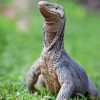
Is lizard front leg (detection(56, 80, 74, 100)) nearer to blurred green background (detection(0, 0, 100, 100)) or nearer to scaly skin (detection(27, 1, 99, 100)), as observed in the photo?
scaly skin (detection(27, 1, 99, 100))

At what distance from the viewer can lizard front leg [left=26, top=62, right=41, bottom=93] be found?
325 inches

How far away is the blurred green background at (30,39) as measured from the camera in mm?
10547

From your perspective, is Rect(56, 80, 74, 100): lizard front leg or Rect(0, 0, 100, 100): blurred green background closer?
Rect(56, 80, 74, 100): lizard front leg

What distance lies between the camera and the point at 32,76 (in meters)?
8.42

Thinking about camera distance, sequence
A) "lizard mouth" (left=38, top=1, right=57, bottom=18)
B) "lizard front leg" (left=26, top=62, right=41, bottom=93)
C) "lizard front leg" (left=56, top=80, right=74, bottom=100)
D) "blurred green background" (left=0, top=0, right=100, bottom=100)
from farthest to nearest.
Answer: "blurred green background" (left=0, top=0, right=100, bottom=100) → "lizard front leg" (left=26, top=62, right=41, bottom=93) → "lizard front leg" (left=56, top=80, right=74, bottom=100) → "lizard mouth" (left=38, top=1, right=57, bottom=18)

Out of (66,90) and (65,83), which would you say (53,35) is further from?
(66,90)

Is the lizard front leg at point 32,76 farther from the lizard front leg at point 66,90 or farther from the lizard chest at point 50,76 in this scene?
the lizard front leg at point 66,90

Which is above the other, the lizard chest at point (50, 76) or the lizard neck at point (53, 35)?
the lizard neck at point (53, 35)

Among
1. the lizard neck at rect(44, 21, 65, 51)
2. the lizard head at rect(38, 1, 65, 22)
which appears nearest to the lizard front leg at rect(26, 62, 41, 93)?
the lizard neck at rect(44, 21, 65, 51)

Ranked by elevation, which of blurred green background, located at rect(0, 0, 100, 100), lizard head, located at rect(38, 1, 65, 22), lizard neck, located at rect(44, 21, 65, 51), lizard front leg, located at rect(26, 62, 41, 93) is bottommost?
blurred green background, located at rect(0, 0, 100, 100)

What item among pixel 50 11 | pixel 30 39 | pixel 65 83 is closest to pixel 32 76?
pixel 65 83

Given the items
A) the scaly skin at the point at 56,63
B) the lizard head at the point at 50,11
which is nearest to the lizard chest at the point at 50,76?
the scaly skin at the point at 56,63

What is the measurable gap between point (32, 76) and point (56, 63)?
23.1 inches

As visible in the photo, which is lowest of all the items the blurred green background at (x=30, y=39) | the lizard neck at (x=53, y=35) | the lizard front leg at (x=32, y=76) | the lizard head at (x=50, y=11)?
the blurred green background at (x=30, y=39)
